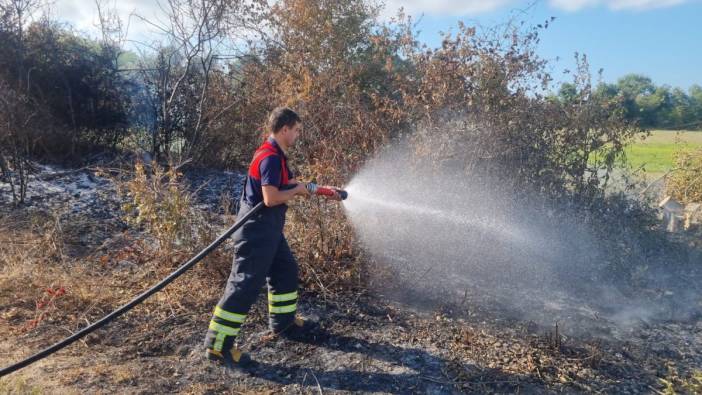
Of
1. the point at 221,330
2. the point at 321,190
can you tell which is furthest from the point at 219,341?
the point at 321,190

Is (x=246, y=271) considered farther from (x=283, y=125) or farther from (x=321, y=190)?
(x=283, y=125)

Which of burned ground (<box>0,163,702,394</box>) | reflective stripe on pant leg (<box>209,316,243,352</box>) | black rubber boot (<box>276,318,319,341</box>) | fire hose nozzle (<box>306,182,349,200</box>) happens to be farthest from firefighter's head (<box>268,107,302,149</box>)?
burned ground (<box>0,163,702,394</box>)

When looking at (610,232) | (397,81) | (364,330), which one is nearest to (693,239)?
(610,232)

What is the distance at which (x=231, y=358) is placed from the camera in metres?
3.70

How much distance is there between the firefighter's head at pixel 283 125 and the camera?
3.61m

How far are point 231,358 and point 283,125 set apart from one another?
5.67ft

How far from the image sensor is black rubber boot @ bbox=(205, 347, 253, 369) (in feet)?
12.0

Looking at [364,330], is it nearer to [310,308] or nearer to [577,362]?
[310,308]

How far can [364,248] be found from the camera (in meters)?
5.08

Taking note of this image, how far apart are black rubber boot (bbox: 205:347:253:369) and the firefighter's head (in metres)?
1.55

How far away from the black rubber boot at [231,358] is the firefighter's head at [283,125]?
5.10ft

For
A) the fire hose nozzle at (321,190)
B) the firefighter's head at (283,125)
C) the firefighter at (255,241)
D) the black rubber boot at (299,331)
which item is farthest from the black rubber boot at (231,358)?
the firefighter's head at (283,125)

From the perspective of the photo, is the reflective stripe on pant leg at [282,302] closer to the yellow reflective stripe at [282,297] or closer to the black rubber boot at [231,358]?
the yellow reflective stripe at [282,297]

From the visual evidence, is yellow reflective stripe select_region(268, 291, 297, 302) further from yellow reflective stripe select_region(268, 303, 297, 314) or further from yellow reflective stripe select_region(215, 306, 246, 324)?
yellow reflective stripe select_region(215, 306, 246, 324)
